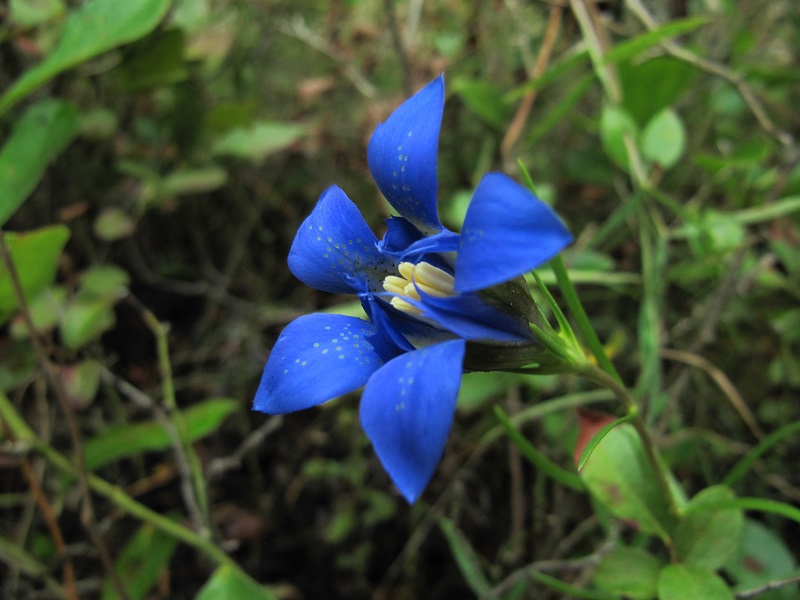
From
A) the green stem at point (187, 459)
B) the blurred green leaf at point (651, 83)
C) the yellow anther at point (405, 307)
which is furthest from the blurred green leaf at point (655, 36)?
the green stem at point (187, 459)

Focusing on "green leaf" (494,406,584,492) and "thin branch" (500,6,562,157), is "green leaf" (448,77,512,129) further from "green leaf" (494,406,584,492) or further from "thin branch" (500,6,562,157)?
"green leaf" (494,406,584,492)

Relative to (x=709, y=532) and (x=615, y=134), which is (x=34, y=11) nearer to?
(x=615, y=134)

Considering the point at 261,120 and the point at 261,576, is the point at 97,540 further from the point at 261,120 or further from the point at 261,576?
the point at 261,120

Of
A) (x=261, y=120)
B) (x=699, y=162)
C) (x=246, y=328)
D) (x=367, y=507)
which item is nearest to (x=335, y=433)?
(x=367, y=507)

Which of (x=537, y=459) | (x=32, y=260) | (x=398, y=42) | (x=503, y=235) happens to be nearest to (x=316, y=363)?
(x=503, y=235)

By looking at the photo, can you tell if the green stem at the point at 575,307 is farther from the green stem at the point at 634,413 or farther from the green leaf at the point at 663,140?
the green leaf at the point at 663,140
